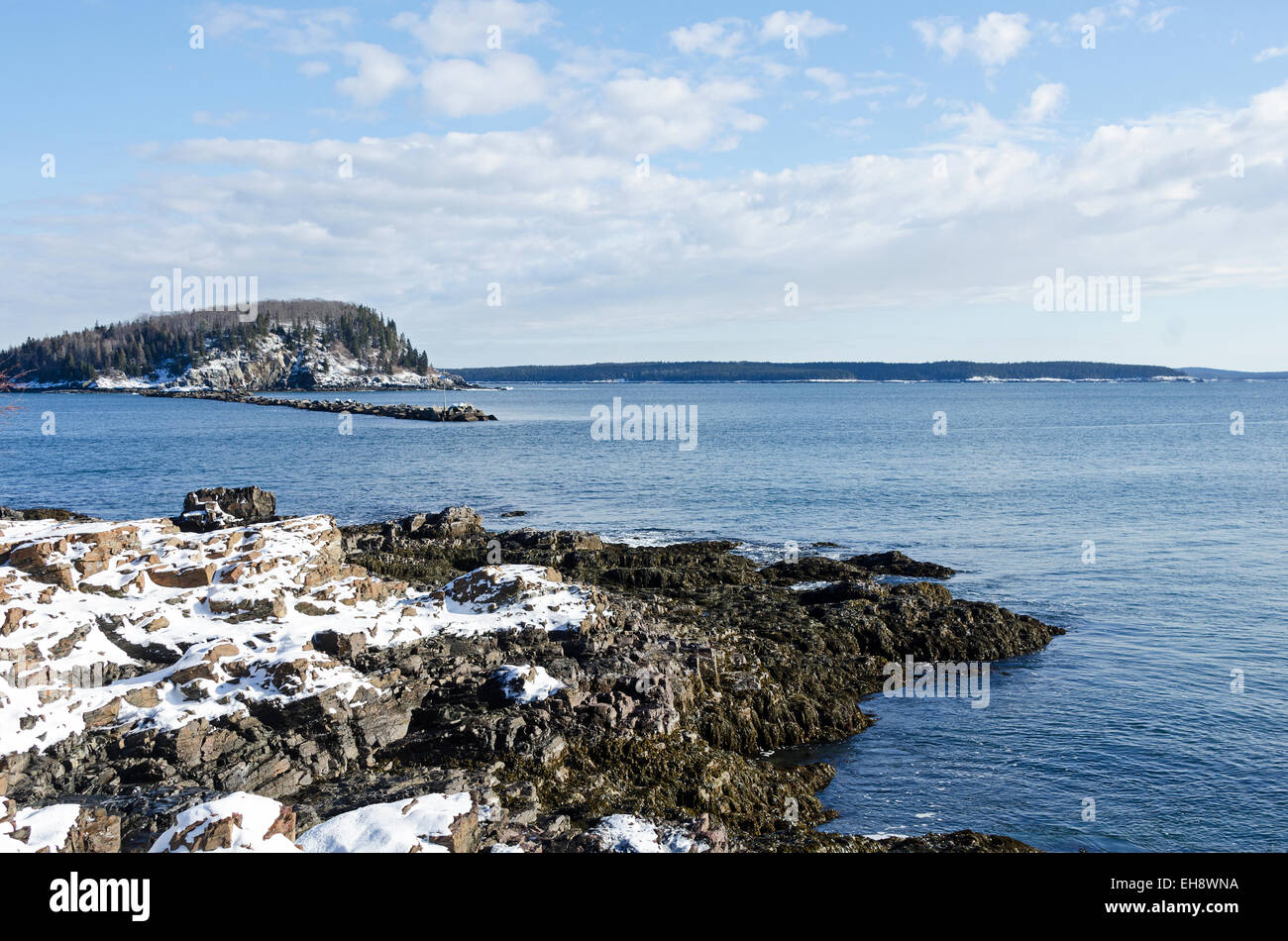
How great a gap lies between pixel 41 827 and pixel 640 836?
7.52 m

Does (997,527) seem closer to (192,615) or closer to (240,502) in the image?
(240,502)

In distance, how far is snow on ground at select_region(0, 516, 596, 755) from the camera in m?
14.5

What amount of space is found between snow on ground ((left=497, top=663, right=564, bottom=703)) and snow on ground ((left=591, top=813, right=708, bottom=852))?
3.70 m

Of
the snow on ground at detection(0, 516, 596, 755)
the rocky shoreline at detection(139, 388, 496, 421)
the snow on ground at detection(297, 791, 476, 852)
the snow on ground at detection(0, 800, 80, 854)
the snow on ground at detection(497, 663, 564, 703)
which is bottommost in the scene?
the snow on ground at detection(297, 791, 476, 852)

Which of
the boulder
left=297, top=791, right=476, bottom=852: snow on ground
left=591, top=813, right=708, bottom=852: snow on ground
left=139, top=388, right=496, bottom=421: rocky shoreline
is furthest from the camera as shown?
left=139, top=388, right=496, bottom=421: rocky shoreline

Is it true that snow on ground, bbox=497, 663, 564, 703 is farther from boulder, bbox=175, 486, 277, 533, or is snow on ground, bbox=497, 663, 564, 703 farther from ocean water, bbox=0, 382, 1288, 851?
boulder, bbox=175, 486, 277, 533

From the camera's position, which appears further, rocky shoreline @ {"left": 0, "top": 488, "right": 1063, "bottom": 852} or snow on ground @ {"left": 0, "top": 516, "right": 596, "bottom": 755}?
snow on ground @ {"left": 0, "top": 516, "right": 596, "bottom": 755}

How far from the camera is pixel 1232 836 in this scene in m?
14.7

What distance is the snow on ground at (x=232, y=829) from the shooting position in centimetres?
966

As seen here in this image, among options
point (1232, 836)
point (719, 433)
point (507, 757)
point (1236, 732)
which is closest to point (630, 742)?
point (507, 757)

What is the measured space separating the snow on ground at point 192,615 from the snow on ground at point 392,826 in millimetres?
3997

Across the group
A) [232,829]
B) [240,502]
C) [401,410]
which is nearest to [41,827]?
[232,829]

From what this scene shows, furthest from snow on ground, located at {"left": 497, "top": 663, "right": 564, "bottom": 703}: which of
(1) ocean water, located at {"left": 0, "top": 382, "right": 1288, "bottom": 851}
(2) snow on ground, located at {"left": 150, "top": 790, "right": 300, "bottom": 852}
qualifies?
(2) snow on ground, located at {"left": 150, "top": 790, "right": 300, "bottom": 852}

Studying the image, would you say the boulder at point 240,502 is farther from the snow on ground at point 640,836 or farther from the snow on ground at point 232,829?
the snow on ground at point 640,836
